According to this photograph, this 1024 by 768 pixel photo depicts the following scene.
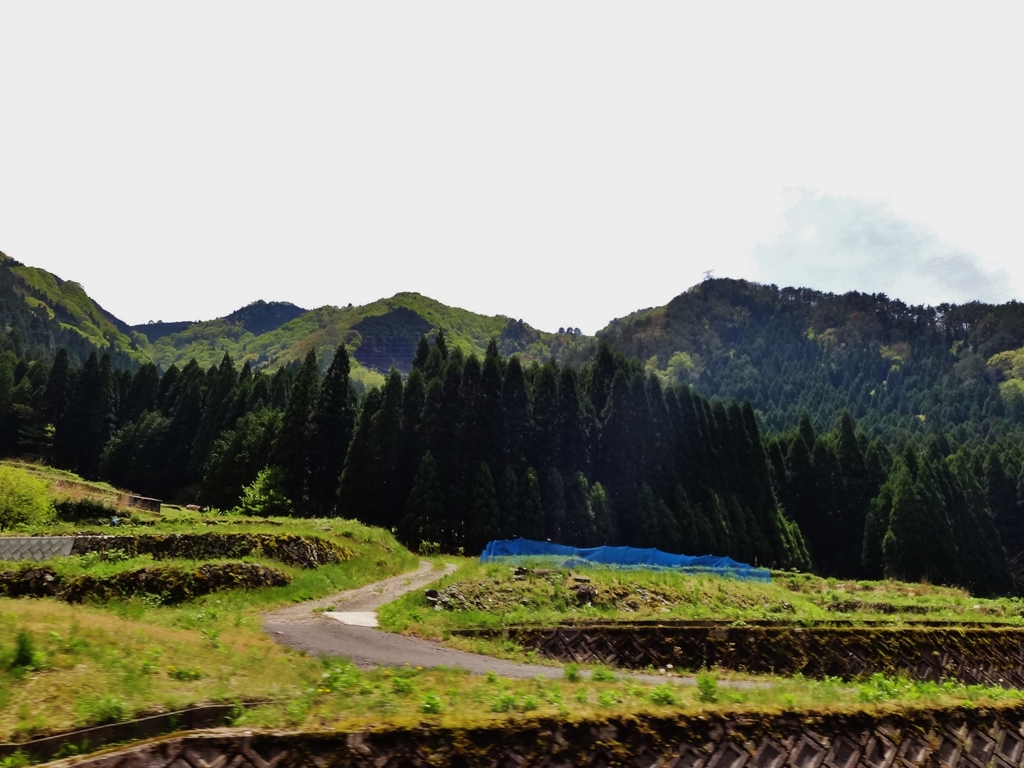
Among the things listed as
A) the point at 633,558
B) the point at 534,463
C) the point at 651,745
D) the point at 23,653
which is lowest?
the point at 633,558

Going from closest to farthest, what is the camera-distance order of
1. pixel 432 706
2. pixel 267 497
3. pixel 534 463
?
pixel 432 706, pixel 267 497, pixel 534 463

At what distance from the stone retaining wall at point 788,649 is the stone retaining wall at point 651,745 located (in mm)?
7584

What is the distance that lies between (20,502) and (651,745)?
29.8 meters

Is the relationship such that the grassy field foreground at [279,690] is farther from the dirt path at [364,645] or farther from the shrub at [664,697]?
the dirt path at [364,645]

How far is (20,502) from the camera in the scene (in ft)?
94.3

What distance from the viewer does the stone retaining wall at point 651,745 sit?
6828 mm

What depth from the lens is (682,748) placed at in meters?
8.27

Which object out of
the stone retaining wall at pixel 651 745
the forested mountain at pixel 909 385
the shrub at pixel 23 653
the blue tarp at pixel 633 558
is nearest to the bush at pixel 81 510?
the blue tarp at pixel 633 558

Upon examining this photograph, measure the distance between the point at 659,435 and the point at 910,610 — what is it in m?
41.6

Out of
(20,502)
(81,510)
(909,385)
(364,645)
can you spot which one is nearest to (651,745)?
(364,645)

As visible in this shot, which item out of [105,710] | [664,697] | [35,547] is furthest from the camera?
[35,547]

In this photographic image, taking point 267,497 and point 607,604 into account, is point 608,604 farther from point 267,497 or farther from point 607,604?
point 267,497

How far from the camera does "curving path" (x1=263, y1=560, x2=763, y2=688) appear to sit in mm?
13289

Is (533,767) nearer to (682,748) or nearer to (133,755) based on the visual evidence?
(682,748)
